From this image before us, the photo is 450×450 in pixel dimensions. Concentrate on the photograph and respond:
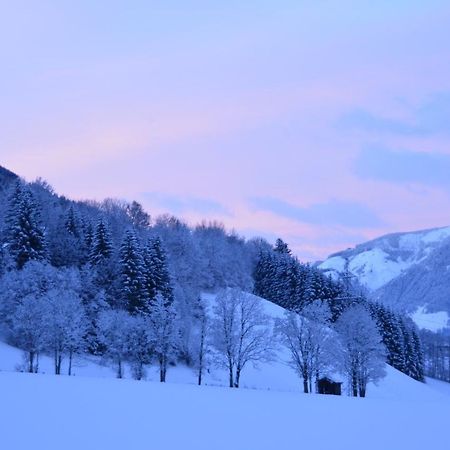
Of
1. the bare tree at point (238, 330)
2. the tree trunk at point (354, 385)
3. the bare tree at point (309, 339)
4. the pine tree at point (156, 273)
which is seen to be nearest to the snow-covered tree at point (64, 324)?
the pine tree at point (156, 273)

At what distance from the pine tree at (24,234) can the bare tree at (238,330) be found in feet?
73.1

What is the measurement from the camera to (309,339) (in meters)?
54.2

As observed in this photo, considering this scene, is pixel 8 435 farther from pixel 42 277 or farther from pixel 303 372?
pixel 42 277

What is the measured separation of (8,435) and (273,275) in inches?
3570

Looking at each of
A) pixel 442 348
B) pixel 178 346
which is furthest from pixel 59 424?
pixel 442 348

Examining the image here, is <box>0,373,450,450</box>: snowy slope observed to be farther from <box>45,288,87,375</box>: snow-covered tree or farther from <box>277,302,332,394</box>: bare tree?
<box>277,302,332,394</box>: bare tree

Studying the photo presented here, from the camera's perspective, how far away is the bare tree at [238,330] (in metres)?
51.7

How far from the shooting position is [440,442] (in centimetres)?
1620

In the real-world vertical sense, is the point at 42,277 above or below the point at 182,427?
above

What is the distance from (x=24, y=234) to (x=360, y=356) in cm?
4030

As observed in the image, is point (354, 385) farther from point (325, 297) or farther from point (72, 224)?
point (72, 224)

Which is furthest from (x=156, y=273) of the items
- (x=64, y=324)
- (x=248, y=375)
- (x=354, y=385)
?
(x=354, y=385)

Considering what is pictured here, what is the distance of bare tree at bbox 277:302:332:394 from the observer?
5338cm

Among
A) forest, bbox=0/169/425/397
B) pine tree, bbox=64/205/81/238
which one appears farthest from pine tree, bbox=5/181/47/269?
pine tree, bbox=64/205/81/238
